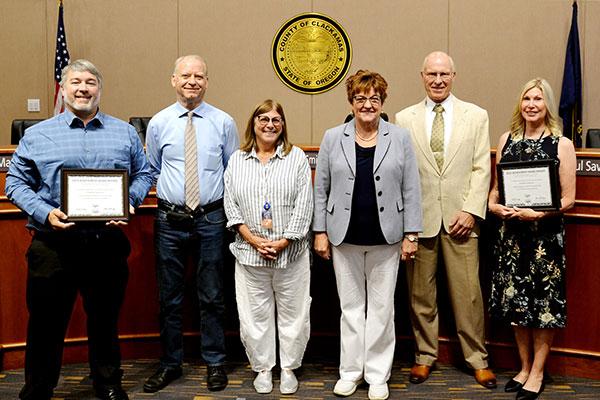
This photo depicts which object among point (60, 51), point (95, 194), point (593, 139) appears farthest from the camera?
point (60, 51)

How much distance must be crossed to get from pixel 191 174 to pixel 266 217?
41 centimetres

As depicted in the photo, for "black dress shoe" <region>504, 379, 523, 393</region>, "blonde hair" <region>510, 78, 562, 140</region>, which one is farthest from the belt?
"black dress shoe" <region>504, 379, 523, 393</region>

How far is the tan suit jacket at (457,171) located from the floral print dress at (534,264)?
13 centimetres

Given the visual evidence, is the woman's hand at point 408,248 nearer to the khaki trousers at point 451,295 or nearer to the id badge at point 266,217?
the khaki trousers at point 451,295

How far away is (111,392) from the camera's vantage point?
311 centimetres

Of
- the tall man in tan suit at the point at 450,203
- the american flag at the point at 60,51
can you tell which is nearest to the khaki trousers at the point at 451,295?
the tall man in tan suit at the point at 450,203

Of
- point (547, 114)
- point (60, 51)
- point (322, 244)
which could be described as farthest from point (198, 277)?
point (60, 51)

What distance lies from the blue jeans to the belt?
0.8 inches

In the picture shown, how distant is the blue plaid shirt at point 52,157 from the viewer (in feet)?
9.27

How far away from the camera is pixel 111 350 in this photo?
10.3 ft

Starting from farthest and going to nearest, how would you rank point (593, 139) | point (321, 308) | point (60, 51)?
point (60, 51), point (593, 139), point (321, 308)

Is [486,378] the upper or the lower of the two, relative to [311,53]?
lower

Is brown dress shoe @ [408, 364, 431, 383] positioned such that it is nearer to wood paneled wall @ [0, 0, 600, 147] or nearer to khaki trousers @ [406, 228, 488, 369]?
khaki trousers @ [406, 228, 488, 369]

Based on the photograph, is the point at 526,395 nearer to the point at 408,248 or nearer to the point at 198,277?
the point at 408,248
